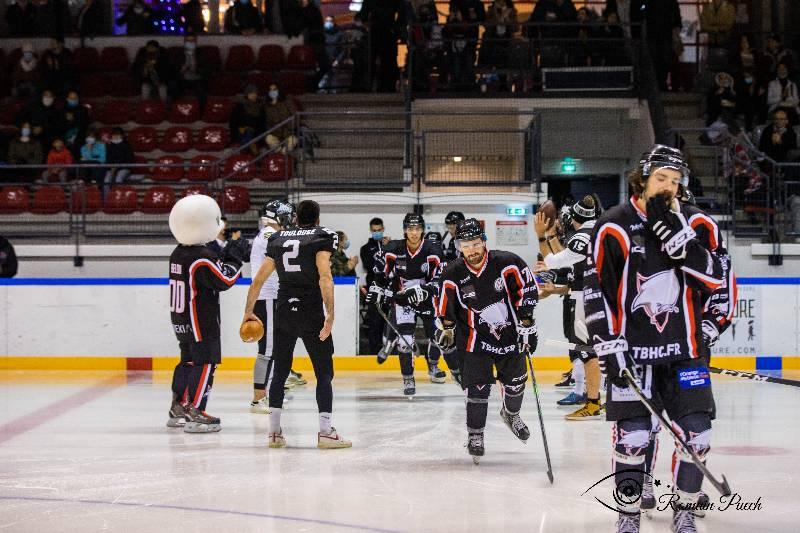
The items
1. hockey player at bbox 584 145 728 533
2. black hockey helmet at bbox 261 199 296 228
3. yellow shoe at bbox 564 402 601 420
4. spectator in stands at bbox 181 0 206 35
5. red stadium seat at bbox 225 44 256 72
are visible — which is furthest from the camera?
spectator in stands at bbox 181 0 206 35

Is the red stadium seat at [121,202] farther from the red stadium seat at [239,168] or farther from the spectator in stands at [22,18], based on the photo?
the spectator in stands at [22,18]

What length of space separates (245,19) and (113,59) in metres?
2.42

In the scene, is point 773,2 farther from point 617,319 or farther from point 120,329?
point 617,319

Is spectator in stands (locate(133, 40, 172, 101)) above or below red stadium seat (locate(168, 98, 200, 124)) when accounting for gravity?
Result: above

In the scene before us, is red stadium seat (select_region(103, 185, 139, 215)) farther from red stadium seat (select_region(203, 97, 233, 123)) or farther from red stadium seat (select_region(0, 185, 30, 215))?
red stadium seat (select_region(203, 97, 233, 123))

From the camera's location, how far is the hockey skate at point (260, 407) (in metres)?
10.5

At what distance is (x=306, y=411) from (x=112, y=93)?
11.2 m

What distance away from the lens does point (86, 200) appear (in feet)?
53.8

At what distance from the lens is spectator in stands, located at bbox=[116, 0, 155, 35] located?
67.9 feet

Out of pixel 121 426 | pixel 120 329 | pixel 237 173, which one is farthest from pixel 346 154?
pixel 121 426

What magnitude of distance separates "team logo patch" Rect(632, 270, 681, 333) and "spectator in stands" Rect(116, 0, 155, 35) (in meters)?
17.1

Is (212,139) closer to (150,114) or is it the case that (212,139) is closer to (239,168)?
(150,114)

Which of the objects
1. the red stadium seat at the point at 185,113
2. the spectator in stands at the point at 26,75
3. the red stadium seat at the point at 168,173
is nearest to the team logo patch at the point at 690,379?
the red stadium seat at the point at 168,173

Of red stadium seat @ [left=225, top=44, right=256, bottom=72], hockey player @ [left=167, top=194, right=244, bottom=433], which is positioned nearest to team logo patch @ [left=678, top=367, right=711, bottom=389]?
hockey player @ [left=167, top=194, right=244, bottom=433]
